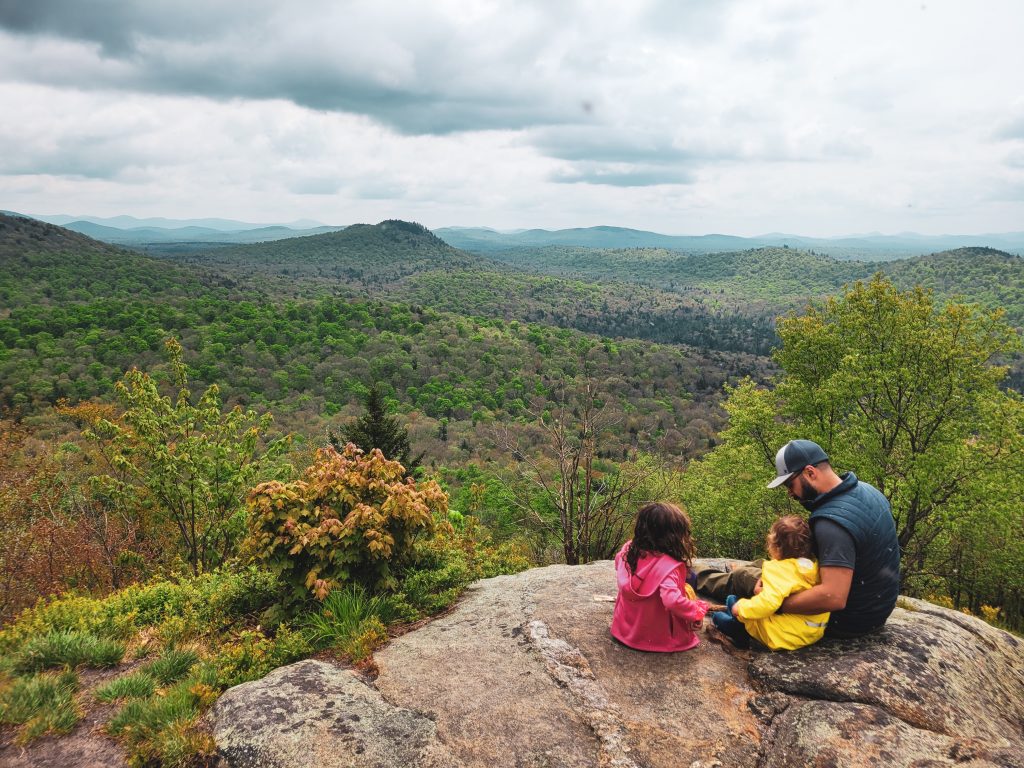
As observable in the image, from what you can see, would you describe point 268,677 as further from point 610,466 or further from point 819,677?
point 610,466

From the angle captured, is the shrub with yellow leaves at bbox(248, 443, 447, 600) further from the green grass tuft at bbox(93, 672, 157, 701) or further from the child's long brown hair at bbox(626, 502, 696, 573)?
the child's long brown hair at bbox(626, 502, 696, 573)

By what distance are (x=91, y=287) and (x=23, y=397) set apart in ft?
215

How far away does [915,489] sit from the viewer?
1548 centimetres

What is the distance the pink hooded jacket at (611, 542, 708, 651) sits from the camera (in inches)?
174

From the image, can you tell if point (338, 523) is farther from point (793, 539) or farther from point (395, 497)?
point (793, 539)

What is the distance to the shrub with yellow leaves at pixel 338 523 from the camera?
5.51m

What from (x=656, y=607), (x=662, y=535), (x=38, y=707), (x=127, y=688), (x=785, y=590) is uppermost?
(x=662, y=535)

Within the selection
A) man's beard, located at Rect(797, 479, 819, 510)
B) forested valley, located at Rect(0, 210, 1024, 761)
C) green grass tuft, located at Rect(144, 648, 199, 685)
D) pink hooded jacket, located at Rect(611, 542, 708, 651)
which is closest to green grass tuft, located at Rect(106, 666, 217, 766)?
forested valley, located at Rect(0, 210, 1024, 761)

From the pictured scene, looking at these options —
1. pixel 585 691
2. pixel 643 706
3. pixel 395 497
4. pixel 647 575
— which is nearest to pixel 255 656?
pixel 395 497

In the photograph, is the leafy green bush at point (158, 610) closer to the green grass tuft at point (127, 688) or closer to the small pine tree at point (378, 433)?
the green grass tuft at point (127, 688)

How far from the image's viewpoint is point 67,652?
5074 mm

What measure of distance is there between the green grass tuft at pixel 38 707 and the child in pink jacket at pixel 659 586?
14.3ft

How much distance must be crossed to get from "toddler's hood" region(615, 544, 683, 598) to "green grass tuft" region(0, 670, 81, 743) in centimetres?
437

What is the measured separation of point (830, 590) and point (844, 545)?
0.35 meters
